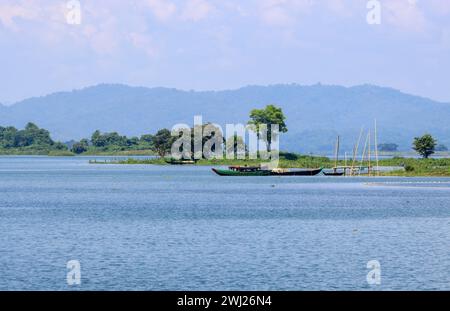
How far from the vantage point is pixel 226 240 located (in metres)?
67.8

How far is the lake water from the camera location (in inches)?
1965

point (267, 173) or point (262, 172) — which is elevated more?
point (262, 172)

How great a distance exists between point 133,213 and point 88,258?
3529 centimetres

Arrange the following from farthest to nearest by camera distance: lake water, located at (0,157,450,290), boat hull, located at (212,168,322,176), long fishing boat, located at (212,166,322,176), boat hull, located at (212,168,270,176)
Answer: boat hull, located at (212,168,270,176) < long fishing boat, located at (212,166,322,176) < boat hull, located at (212,168,322,176) < lake water, located at (0,157,450,290)

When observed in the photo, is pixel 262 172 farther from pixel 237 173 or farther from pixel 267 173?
pixel 237 173

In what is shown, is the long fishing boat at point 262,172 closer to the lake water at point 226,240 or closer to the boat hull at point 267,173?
the boat hull at point 267,173

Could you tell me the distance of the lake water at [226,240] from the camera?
1965 inches

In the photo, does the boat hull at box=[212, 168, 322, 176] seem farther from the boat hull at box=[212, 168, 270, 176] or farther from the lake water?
the lake water

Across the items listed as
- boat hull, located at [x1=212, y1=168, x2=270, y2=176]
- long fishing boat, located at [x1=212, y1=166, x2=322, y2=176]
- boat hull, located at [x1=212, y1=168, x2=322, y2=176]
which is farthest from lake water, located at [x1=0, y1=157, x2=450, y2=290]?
boat hull, located at [x1=212, y1=168, x2=270, y2=176]

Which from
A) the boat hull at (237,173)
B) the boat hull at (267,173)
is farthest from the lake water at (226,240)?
the boat hull at (237,173)

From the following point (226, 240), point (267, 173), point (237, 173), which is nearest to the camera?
point (226, 240)

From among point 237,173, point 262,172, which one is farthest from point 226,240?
point 262,172
